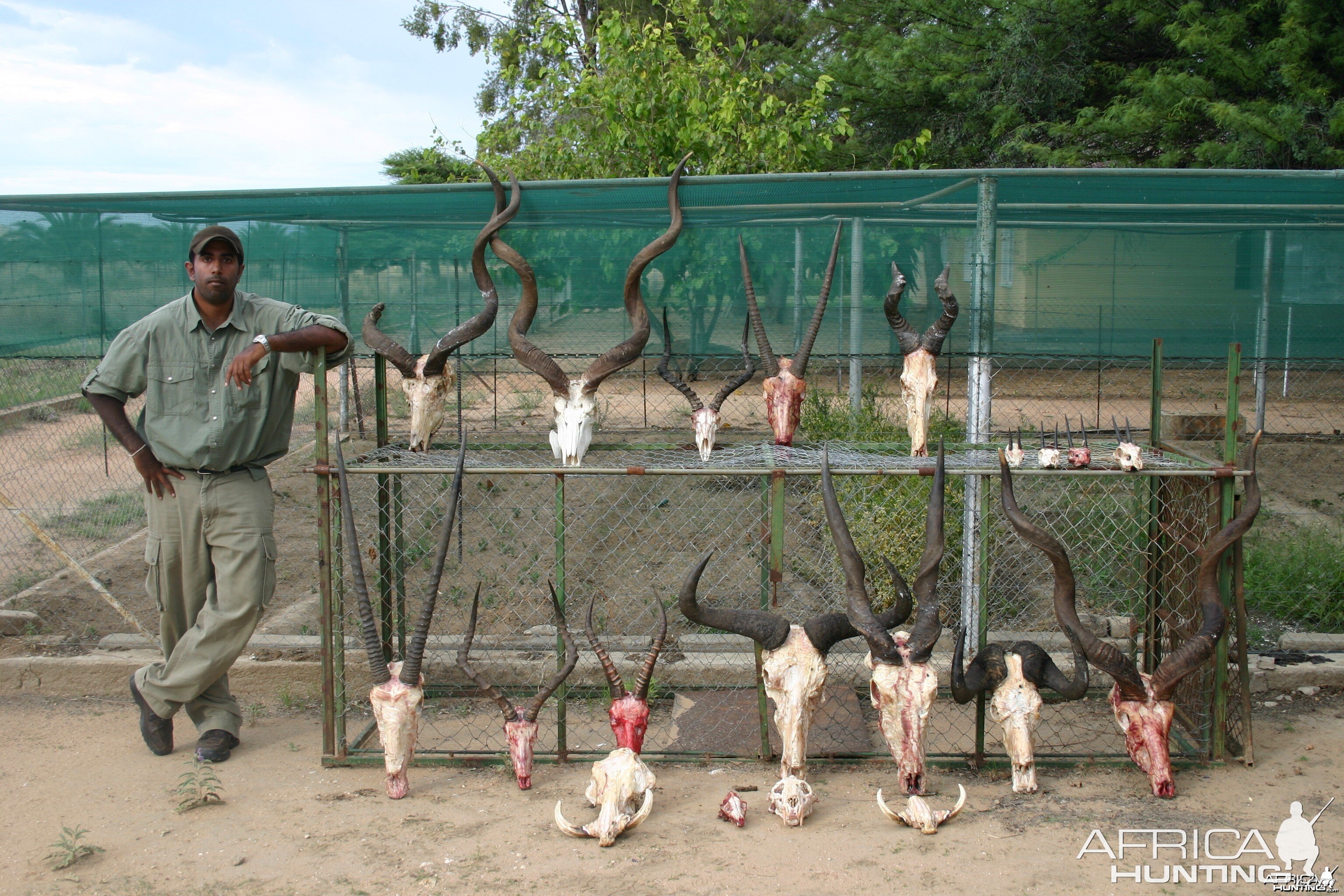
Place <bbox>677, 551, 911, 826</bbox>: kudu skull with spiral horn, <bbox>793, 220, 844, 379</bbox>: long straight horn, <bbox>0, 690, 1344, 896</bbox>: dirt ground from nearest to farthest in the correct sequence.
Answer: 1. <bbox>0, 690, 1344, 896</bbox>: dirt ground
2. <bbox>677, 551, 911, 826</bbox>: kudu skull with spiral horn
3. <bbox>793, 220, 844, 379</bbox>: long straight horn

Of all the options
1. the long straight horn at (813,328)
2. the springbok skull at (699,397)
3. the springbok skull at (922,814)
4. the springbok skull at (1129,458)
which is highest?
the long straight horn at (813,328)

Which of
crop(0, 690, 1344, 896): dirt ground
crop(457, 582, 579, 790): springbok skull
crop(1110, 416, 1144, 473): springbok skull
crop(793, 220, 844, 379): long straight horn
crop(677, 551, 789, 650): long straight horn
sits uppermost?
crop(793, 220, 844, 379): long straight horn

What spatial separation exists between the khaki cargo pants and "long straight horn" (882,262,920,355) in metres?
3.12

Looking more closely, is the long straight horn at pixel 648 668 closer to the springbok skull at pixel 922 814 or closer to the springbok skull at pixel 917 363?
the springbok skull at pixel 922 814

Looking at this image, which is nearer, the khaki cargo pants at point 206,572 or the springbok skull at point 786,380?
the khaki cargo pants at point 206,572

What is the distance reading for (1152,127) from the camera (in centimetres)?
1237

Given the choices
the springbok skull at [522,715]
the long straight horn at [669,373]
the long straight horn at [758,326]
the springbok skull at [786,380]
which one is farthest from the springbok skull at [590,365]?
the springbok skull at [522,715]

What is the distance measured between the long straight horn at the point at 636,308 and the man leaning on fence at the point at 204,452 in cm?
121

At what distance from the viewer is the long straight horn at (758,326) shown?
5273 millimetres

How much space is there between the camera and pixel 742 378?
18.1 ft

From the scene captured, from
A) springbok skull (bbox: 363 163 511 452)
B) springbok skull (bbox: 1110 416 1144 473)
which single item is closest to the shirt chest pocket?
springbok skull (bbox: 363 163 511 452)

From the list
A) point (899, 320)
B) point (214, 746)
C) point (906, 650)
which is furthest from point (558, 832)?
point (899, 320)

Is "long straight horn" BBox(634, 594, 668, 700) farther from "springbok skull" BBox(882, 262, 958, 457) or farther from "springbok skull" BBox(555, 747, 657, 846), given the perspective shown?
"springbok skull" BBox(882, 262, 958, 457)

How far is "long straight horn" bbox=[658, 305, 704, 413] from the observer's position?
17.6 ft
